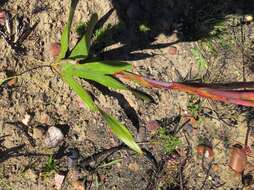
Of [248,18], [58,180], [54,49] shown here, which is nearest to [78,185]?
[58,180]

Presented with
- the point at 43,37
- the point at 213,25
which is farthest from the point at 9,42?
the point at 213,25

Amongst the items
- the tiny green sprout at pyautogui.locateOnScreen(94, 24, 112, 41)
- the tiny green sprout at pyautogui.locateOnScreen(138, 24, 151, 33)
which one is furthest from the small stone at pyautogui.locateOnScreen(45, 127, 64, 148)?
the tiny green sprout at pyautogui.locateOnScreen(138, 24, 151, 33)

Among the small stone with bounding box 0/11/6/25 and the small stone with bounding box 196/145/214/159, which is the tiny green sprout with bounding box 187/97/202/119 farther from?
the small stone with bounding box 0/11/6/25

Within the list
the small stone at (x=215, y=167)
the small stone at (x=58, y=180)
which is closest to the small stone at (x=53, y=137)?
the small stone at (x=58, y=180)

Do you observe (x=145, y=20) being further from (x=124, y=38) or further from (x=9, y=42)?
(x=9, y=42)

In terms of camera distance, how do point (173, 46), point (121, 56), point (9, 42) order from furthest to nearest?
point (173, 46) < point (121, 56) < point (9, 42)

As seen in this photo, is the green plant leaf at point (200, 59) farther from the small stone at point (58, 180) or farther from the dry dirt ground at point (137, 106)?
the small stone at point (58, 180)
